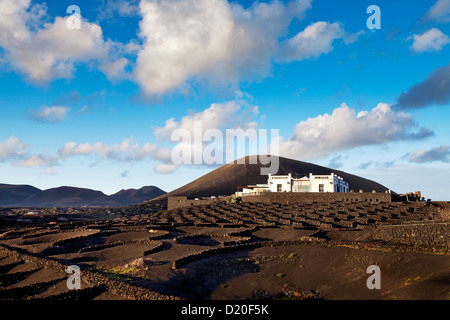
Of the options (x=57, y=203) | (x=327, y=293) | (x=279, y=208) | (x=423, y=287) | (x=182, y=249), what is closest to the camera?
(x=423, y=287)

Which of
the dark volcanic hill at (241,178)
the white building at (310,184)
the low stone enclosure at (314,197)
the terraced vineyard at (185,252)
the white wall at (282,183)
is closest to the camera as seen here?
the terraced vineyard at (185,252)

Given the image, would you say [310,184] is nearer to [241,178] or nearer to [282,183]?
[282,183]

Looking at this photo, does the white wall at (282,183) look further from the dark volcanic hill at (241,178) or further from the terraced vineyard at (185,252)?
the dark volcanic hill at (241,178)

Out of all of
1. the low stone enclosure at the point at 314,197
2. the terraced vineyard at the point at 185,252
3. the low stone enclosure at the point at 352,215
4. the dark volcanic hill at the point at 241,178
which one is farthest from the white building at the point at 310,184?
the dark volcanic hill at the point at 241,178

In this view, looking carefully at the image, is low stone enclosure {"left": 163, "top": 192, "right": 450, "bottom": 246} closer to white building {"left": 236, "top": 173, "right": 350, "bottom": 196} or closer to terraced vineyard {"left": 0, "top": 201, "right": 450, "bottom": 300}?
terraced vineyard {"left": 0, "top": 201, "right": 450, "bottom": 300}
